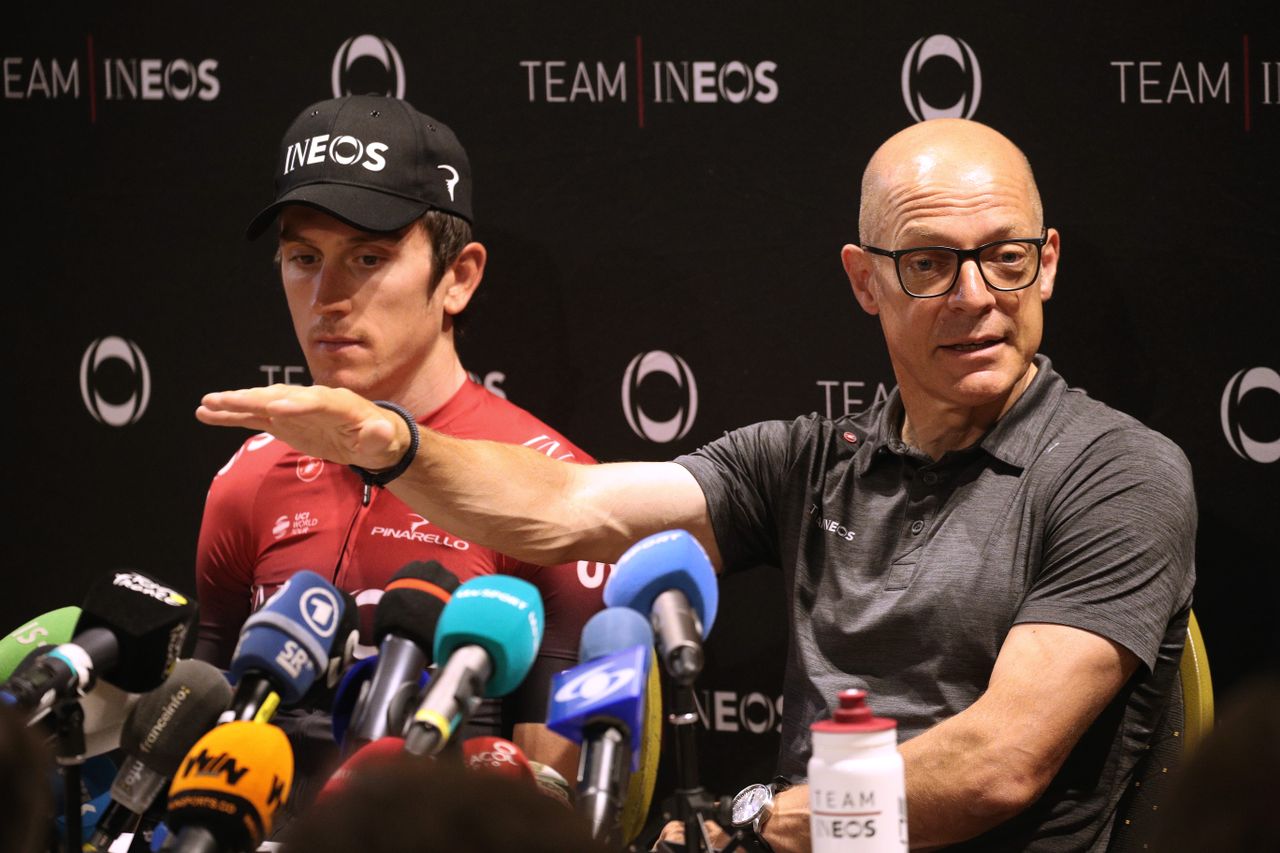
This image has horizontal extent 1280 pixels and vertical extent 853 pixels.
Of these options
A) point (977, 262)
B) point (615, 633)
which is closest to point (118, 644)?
point (615, 633)

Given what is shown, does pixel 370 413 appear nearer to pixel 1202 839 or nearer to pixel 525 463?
pixel 525 463

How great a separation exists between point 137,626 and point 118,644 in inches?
1.1

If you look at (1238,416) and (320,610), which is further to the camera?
(1238,416)

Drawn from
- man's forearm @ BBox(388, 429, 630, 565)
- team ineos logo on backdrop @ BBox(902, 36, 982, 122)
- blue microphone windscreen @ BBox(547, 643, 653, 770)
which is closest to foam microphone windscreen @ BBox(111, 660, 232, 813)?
blue microphone windscreen @ BBox(547, 643, 653, 770)

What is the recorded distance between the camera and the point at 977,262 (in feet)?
7.71

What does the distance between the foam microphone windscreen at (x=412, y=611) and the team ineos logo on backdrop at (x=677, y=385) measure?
1450mm

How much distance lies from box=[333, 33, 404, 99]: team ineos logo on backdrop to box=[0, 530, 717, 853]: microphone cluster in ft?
5.43

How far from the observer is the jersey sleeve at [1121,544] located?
6.90 ft

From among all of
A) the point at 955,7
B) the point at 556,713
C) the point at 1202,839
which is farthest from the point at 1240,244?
the point at 1202,839

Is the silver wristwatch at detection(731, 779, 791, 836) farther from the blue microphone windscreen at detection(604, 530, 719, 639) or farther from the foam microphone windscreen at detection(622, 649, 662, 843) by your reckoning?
the blue microphone windscreen at detection(604, 530, 719, 639)

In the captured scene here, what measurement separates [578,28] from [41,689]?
1857 millimetres

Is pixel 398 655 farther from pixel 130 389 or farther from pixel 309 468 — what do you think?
pixel 130 389

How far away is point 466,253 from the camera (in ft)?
9.14

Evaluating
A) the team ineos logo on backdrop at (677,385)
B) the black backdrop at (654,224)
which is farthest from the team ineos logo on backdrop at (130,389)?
the team ineos logo on backdrop at (677,385)
